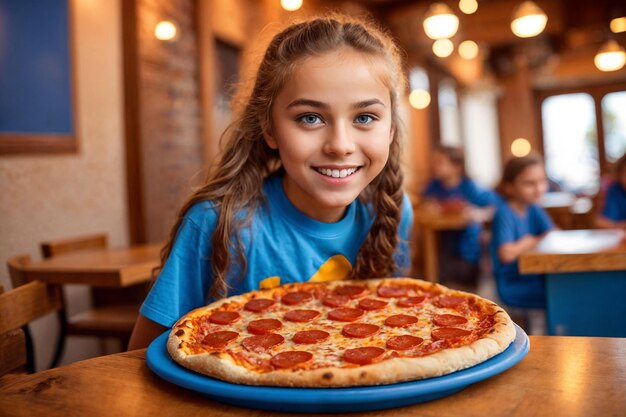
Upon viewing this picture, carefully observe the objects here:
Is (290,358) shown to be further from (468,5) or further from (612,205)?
(468,5)

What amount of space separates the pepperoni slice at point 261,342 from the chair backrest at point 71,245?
8.49ft

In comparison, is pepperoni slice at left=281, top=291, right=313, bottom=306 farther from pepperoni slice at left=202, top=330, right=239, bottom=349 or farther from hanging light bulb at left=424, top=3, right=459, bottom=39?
hanging light bulb at left=424, top=3, right=459, bottom=39

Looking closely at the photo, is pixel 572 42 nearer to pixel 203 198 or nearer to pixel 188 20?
pixel 188 20

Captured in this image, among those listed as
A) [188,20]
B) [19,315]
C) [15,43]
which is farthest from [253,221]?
[188,20]

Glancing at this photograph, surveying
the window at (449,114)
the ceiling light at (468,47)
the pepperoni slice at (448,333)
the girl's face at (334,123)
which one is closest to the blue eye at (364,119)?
the girl's face at (334,123)

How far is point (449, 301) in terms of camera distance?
1.45m

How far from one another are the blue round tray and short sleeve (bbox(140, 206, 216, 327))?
58cm

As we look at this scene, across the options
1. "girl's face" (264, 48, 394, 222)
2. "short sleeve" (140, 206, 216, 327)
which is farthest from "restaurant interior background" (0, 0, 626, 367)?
"girl's face" (264, 48, 394, 222)

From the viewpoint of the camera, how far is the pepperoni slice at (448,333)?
1146 mm

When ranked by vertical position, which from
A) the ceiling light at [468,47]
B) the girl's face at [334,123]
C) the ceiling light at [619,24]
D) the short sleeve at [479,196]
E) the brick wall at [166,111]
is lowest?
the short sleeve at [479,196]

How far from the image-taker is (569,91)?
16781 millimetres

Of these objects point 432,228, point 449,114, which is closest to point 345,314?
point 432,228

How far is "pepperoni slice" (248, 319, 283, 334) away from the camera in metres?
1.26

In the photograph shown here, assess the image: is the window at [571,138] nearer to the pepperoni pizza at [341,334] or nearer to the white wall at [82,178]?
the white wall at [82,178]
